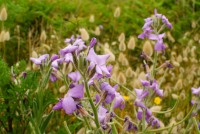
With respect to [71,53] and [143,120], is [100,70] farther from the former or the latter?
[143,120]

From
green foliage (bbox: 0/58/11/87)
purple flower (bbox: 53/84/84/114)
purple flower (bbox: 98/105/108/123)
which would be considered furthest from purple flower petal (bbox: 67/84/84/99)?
green foliage (bbox: 0/58/11/87)

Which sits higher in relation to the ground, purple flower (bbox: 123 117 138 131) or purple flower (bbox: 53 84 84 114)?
purple flower (bbox: 53 84 84 114)

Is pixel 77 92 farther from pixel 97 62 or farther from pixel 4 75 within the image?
pixel 4 75

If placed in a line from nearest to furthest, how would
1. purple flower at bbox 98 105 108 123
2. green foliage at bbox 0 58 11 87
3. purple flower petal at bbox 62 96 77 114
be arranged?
purple flower petal at bbox 62 96 77 114 < purple flower at bbox 98 105 108 123 < green foliage at bbox 0 58 11 87

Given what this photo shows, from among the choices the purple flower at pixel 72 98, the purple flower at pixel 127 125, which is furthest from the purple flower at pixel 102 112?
the purple flower at pixel 72 98

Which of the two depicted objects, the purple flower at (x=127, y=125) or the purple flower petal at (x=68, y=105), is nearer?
the purple flower petal at (x=68, y=105)

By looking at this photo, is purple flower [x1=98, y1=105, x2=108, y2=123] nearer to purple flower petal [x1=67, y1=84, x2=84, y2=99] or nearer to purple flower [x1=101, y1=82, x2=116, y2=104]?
purple flower [x1=101, y1=82, x2=116, y2=104]

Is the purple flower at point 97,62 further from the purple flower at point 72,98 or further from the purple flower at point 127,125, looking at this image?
the purple flower at point 127,125

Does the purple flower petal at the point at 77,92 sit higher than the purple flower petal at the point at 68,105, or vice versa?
the purple flower petal at the point at 77,92

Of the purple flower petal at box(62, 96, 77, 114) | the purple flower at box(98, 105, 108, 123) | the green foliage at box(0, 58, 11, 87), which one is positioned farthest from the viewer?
the green foliage at box(0, 58, 11, 87)

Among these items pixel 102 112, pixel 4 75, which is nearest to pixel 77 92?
pixel 102 112

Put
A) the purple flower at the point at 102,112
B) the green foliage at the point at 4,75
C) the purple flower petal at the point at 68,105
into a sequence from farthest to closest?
the green foliage at the point at 4,75 → the purple flower at the point at 102,112 → the purple flower petal at the point at 68,105
